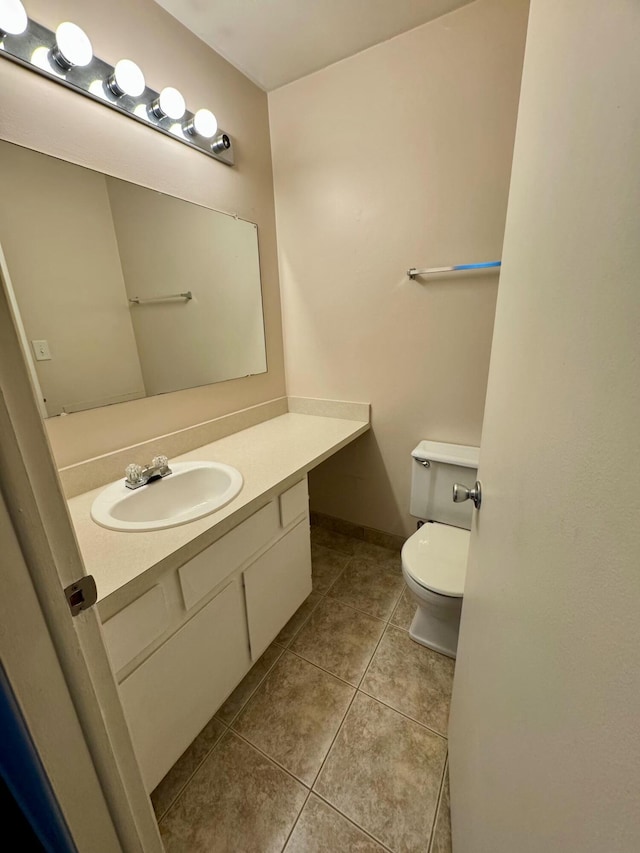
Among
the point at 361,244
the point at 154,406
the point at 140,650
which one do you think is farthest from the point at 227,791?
the point at 361,244

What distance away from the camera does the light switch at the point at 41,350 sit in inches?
39.9

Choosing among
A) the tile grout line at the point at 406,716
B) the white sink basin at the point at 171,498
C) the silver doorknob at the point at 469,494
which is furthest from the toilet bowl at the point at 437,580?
the white sink basin at the point at 171,498

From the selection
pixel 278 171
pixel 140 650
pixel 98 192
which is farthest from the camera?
pixel 278 171

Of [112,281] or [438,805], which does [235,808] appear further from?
[112,281]

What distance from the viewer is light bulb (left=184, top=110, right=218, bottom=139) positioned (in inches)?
51.1

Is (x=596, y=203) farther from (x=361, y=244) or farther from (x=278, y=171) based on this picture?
(x=278, y=171)

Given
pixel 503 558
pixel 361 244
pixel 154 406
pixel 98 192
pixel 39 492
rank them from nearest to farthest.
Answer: pixel 39 492 → pixel 503 558 → pixel 98 192 → pixel 154 406 → pixel 361 244

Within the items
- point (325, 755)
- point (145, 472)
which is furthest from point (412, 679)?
point (145, 472)

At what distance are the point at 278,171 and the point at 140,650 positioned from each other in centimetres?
213

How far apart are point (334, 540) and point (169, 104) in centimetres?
224

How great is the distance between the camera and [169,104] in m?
1.20

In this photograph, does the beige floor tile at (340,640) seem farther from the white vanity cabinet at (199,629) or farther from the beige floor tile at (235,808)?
the beige floor tile at (235,808)

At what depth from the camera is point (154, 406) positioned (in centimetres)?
136

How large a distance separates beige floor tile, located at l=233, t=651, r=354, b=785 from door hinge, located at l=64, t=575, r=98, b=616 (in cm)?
104
